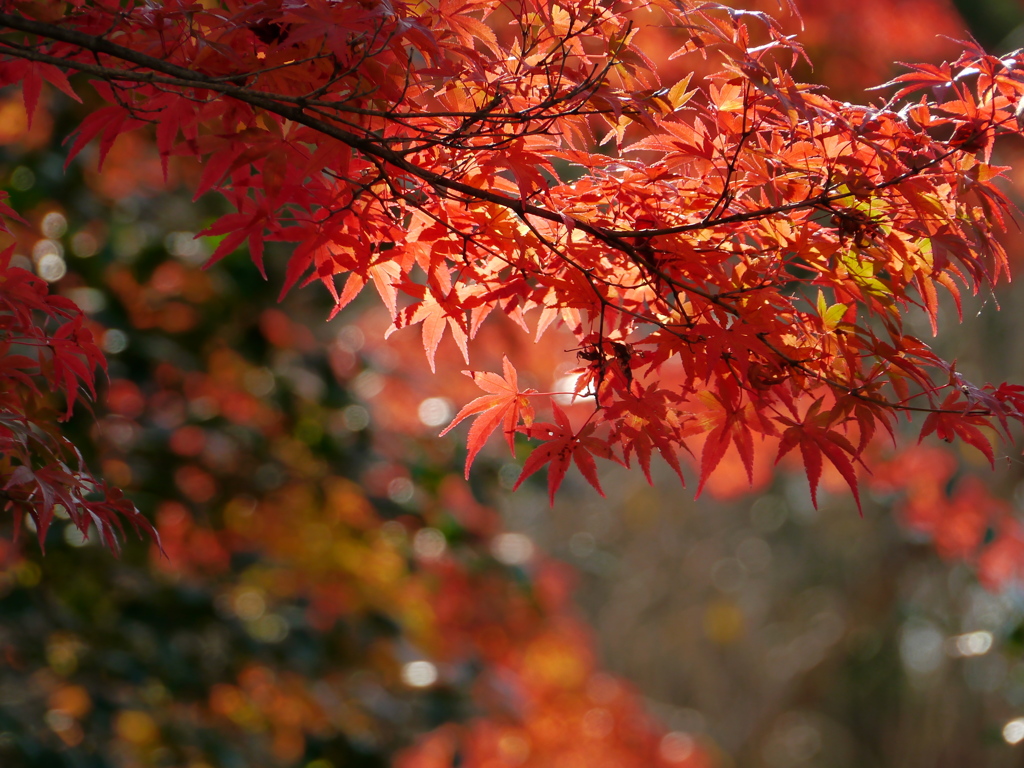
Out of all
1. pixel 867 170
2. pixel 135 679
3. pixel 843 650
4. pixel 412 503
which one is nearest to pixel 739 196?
pixel 867 170

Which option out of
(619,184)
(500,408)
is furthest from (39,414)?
(619,184)

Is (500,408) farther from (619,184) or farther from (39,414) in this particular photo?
(39,414)

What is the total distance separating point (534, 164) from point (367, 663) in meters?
2.47

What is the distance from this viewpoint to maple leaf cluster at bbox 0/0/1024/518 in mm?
819

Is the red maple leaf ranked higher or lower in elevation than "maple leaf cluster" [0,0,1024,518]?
lower

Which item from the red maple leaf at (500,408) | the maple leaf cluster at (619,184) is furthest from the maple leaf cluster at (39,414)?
the red maple leaf at (500,408)

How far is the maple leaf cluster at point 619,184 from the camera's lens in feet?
2.69

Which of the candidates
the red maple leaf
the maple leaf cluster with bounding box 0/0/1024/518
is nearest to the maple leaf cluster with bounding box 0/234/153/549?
the maple leaf cluster with bounding box 0/0/1024/518

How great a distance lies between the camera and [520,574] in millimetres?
3018

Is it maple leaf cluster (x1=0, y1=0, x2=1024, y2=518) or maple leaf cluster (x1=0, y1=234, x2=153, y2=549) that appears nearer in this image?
maple leaf cluster (x1=0, y1=0, x2=1024, y2=518)

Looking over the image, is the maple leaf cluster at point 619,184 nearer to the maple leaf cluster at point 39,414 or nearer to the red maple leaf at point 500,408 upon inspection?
the red maple leaf at point 500,408

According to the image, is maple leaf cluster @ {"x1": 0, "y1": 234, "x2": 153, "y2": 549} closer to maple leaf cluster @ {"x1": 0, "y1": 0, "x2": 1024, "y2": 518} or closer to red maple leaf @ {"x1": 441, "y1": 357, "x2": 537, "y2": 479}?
maple leaf cluster @ {"x1": 0, "y1": 0, "x2": 1024, "y2": 518}

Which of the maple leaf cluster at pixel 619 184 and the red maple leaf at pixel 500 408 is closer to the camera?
the maple leaf cluster at pixel 619 184

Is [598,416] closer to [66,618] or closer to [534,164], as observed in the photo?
[534,164]
